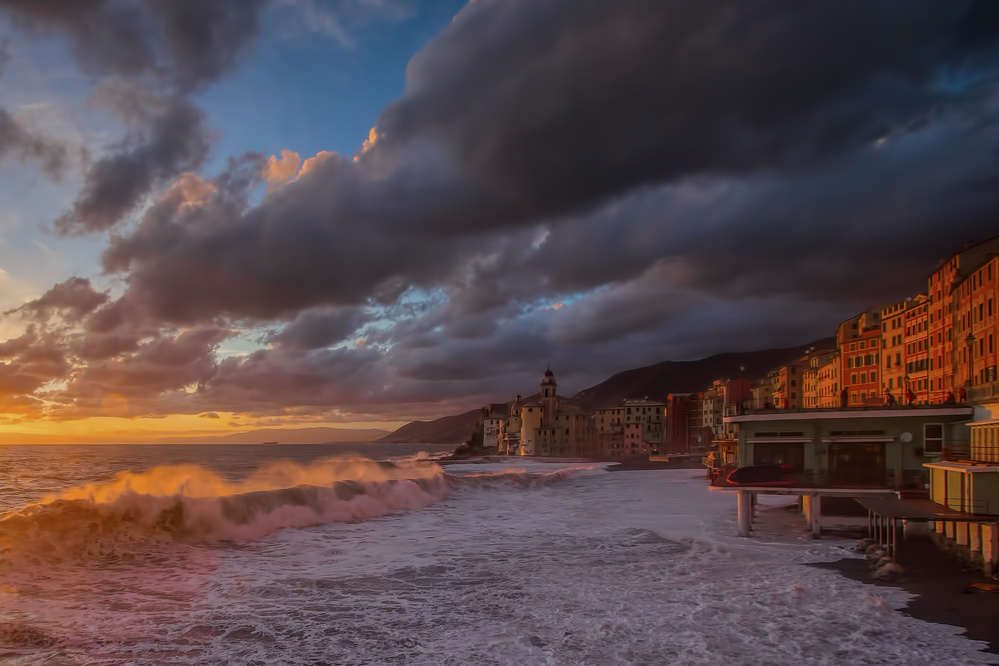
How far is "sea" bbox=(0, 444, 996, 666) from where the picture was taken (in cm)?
1350

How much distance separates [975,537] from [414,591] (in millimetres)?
19489

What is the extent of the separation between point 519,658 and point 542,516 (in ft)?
84.0

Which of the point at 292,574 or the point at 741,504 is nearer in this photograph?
the point at 292,574

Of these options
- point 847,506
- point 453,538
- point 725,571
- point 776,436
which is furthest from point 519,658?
point 847,506

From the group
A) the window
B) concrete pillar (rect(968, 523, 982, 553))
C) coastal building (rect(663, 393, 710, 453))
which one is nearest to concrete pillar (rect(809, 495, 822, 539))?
concrete pillar (rect(968, 523, 982, 553))

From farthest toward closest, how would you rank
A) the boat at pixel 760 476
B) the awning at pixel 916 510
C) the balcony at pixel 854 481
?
the boat at pixel 760 476 < the balcony at pixel 854 481 < the awning at pixel 916 510

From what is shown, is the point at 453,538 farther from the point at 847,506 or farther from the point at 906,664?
the point at 847,506

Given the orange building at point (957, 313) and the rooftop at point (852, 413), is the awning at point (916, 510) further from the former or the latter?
the orange building at point (957, 313)

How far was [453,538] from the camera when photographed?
2922 centimetres

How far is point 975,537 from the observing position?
22312 mm

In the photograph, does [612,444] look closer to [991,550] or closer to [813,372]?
[813,372]

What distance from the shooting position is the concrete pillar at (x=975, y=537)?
2167 centimetres

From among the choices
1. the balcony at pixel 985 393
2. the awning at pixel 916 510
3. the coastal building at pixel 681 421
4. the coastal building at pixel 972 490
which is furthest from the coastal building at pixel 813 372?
the awning at pixel 916 510

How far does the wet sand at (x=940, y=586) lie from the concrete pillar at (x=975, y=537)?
2.25 feet
